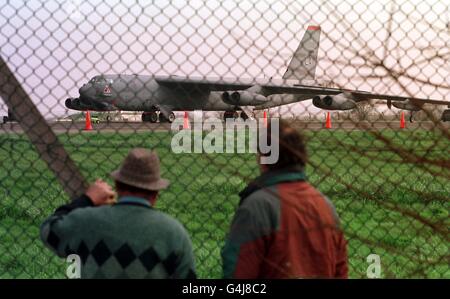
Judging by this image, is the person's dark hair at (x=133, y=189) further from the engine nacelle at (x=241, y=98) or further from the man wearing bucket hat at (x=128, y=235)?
the engine nacelle at (x=241, y=98)

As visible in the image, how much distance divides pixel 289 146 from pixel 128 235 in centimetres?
68

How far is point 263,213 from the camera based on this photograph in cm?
267

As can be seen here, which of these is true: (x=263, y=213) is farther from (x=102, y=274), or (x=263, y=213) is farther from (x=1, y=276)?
(x=1, y=276)

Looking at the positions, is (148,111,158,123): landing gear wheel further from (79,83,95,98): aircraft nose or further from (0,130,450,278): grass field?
(0,130,450,278): grass field

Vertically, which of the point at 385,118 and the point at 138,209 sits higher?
the point at 385,118

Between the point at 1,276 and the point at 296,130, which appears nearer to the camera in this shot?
the point at 296,130

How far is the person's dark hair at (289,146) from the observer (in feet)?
8.87

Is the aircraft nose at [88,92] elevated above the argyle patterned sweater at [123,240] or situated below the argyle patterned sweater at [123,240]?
below

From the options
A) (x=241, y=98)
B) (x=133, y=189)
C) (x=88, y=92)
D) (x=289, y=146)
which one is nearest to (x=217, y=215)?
(x=133, y=189)

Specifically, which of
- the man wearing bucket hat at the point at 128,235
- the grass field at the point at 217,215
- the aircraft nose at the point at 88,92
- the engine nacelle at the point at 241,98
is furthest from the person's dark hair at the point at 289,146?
the aircraft nose at the point at 88,92

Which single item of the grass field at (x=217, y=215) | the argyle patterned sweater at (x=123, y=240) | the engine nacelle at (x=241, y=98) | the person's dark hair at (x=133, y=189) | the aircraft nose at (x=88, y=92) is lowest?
the engine nacelle at (x=241, y=98)

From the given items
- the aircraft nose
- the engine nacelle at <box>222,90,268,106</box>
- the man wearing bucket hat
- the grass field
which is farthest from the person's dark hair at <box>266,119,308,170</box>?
the aircraft nose

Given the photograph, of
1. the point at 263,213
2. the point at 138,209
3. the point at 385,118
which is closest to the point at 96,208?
the point at 138,209

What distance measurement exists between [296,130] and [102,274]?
916mm
